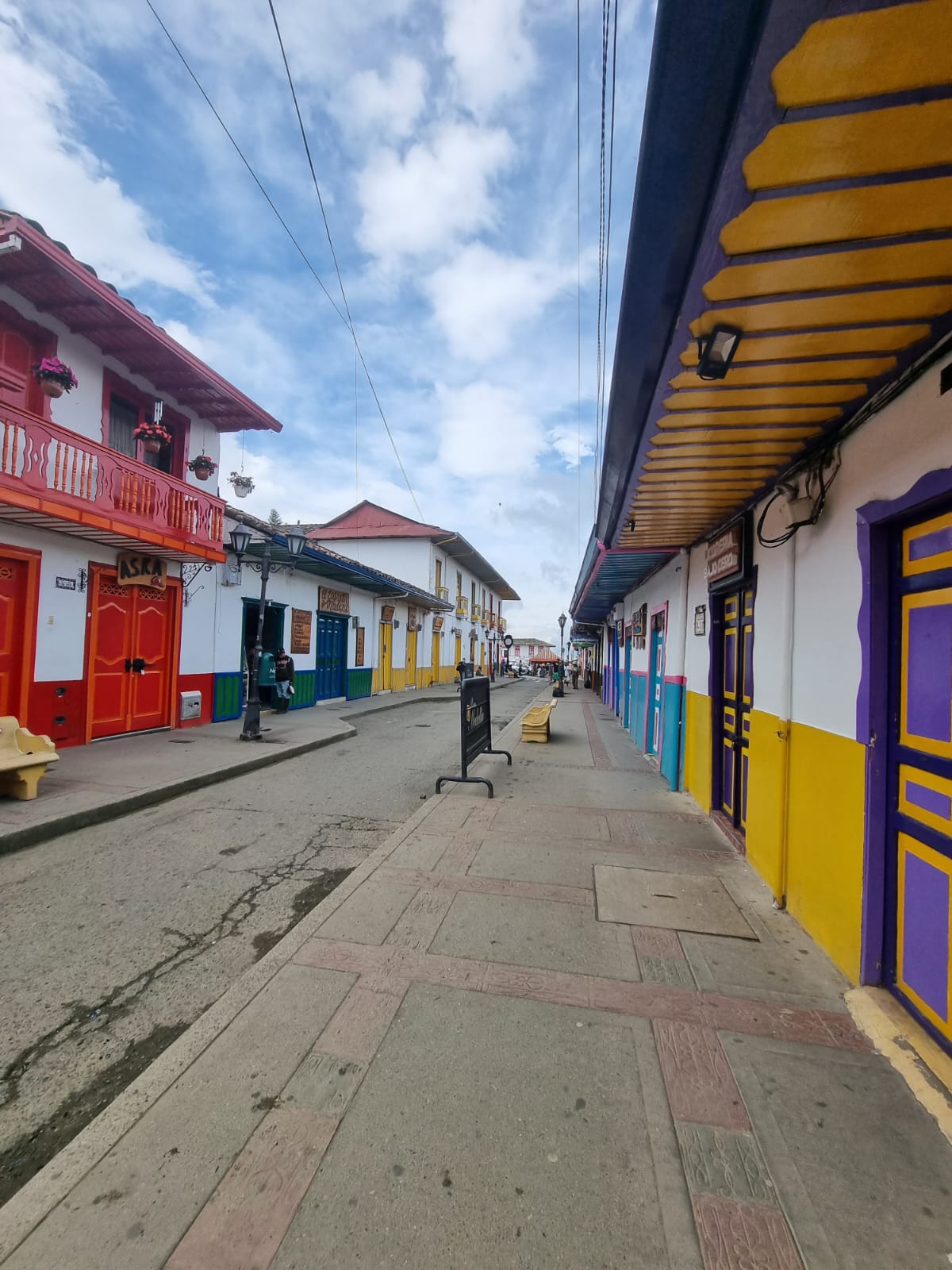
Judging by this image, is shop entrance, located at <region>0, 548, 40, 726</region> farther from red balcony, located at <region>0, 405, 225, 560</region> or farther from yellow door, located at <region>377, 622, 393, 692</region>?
yellow door, located at <region>377, 622, 393, 692</region>

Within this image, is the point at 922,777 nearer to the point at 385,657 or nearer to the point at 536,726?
the point at 536,726

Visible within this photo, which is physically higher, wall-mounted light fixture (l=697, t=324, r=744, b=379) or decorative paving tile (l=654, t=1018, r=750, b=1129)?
wall-mounted light fixture (l=697, t=324, r=744, b=379)

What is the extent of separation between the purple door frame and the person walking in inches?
464

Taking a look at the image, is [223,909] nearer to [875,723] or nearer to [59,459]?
[875,723]

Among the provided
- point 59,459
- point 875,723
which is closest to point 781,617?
point 875,723

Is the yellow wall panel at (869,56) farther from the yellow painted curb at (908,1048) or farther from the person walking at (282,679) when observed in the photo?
the person walking at (282,679)

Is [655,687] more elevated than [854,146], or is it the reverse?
[854,146]

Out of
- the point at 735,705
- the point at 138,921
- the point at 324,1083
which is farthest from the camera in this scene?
the point at 735,705

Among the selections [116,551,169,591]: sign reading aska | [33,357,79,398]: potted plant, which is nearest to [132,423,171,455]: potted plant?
[33,357,79,398]: potted plant

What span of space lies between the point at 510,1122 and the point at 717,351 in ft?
9.71

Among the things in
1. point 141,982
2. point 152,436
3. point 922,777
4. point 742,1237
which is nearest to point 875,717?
point 922,777

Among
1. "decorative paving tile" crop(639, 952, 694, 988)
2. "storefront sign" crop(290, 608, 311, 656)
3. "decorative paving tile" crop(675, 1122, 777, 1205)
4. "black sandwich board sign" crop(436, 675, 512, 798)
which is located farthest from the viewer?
"storefront sign" crop(290, 608, 311, 656)

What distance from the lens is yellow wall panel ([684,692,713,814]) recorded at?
539 centimetres

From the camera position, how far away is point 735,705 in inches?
190
